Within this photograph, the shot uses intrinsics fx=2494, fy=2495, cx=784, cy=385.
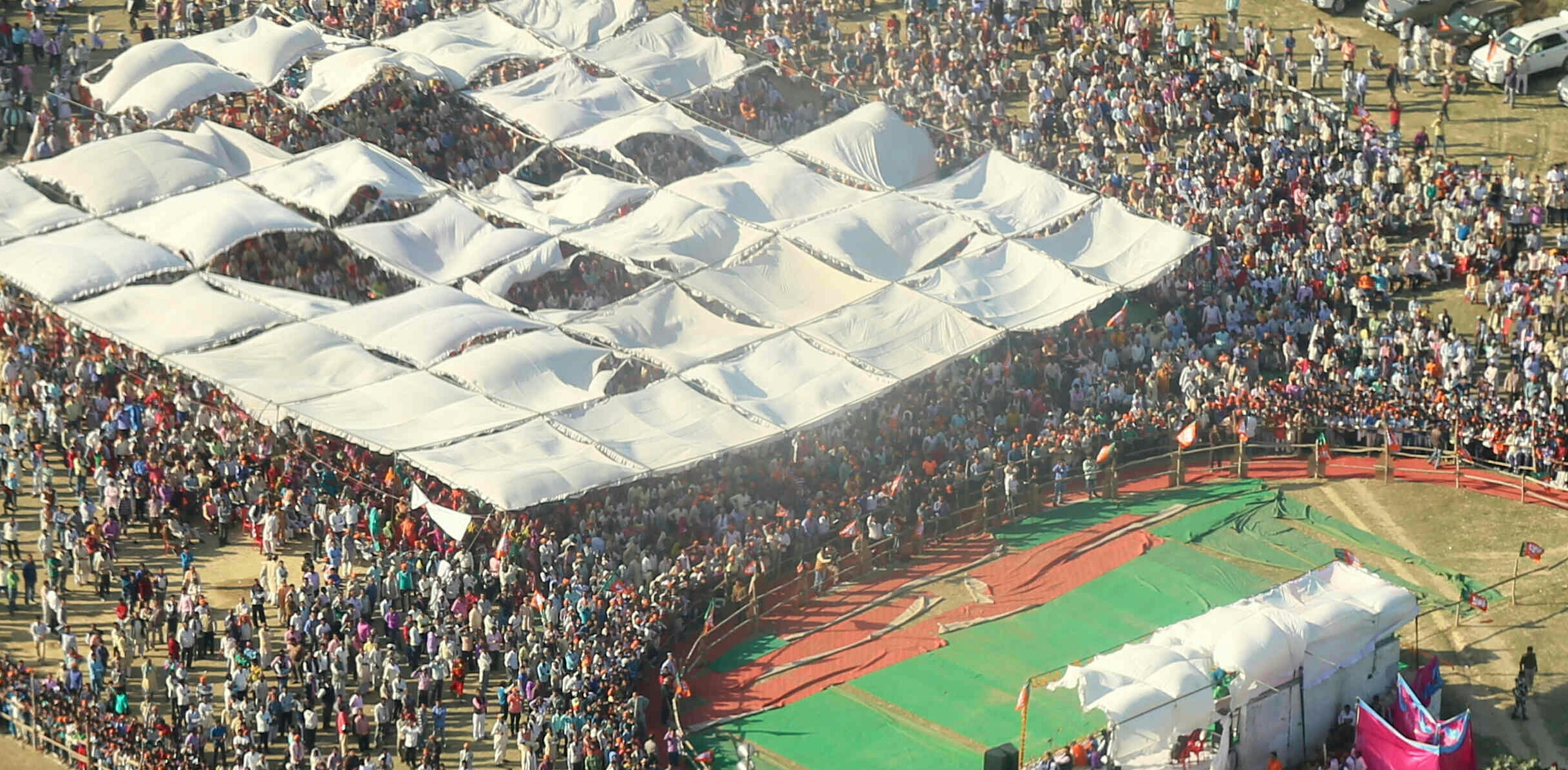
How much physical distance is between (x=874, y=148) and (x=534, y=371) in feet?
44.4

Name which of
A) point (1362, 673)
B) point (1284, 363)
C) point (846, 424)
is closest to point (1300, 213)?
point (1284, 363)

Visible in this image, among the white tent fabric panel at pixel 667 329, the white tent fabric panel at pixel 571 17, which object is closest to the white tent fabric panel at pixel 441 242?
the white tent fabric panel at pixel 667 329

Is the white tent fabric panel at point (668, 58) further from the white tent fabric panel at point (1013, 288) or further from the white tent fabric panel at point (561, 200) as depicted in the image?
the white tent fabric panel at point (1013, 288)

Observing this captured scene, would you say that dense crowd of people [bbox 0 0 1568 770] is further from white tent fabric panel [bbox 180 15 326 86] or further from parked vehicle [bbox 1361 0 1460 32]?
parked vehicle [bbox 1361 0 1460 32]

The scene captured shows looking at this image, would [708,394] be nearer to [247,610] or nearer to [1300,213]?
[247,610]

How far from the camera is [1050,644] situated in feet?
161

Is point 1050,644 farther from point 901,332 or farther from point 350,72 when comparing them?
point 350,72

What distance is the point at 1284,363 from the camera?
58.3m

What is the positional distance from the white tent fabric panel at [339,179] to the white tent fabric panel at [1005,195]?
12.2 metres

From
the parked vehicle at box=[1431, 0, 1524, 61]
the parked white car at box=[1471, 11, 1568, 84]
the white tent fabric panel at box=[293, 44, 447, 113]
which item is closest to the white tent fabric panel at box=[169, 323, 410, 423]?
the white tent fabric panel at box=[293, 44, 447, 113]

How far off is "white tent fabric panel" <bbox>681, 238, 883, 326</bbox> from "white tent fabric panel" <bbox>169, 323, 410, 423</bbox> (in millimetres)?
8009

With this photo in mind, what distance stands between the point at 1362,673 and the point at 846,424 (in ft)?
43.2

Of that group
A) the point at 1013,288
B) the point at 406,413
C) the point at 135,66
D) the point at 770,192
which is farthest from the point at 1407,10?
the point at 135,66

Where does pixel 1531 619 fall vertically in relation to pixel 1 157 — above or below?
below
